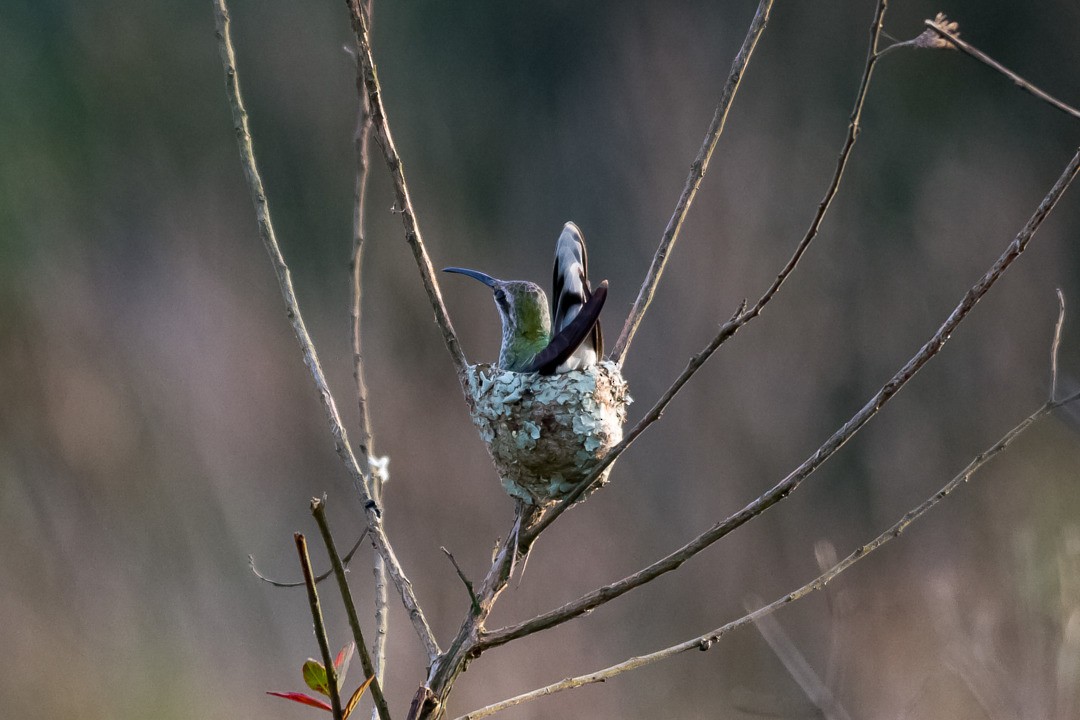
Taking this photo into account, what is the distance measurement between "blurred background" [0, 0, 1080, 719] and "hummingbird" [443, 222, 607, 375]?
3039mm

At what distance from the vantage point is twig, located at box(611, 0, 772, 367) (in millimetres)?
1432

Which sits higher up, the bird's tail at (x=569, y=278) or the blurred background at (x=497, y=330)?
the blurred background at (x=497, y=330)

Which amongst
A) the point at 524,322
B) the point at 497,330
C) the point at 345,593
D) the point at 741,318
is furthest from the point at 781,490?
the point at 497,330

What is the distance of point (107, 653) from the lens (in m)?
4.82

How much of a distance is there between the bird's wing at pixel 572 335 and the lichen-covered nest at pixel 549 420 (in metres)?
0.06

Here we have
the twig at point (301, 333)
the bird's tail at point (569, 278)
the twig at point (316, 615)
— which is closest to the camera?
the twig at point (316, 615)

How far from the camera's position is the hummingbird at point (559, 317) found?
1.92 meters

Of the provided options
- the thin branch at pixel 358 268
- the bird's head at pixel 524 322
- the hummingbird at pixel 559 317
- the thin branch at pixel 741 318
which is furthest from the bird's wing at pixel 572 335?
the thin branch at pixel 741 318

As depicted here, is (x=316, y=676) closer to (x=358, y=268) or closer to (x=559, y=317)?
(x=358, y=268)

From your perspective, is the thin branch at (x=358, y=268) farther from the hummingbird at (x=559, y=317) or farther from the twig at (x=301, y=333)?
the hummingbird at (x=559, y=317)

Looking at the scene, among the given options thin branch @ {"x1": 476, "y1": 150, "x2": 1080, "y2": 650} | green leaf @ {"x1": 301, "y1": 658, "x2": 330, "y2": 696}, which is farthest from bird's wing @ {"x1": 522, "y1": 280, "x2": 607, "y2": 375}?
green leaf @ {"x1": 301, "y1": 658, "x2": 330, "y2": 696}

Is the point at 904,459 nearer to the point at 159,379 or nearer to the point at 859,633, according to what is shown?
the point at 859,633

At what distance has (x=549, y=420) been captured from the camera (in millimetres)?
A: 2023

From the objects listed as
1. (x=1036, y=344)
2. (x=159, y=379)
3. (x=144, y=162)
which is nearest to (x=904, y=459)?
(x=1036, y=344)
